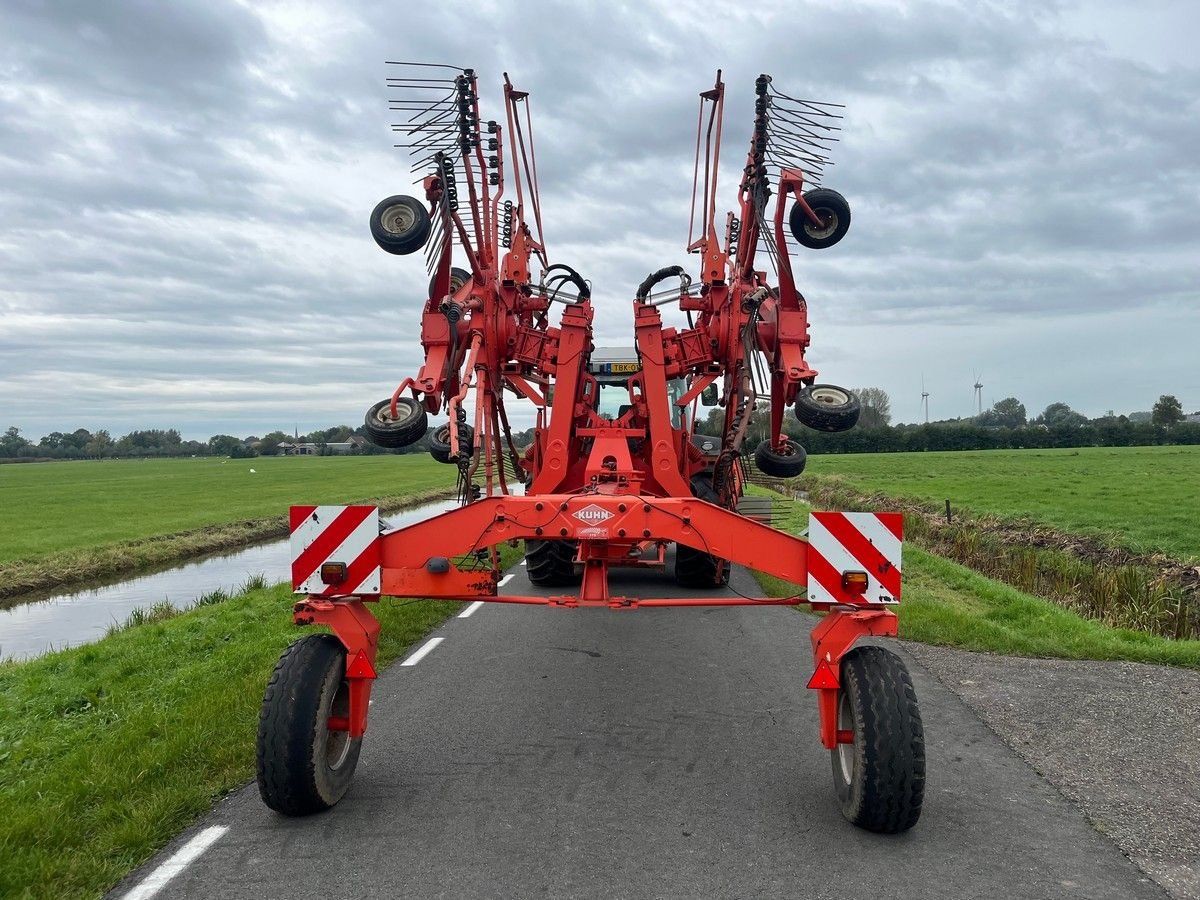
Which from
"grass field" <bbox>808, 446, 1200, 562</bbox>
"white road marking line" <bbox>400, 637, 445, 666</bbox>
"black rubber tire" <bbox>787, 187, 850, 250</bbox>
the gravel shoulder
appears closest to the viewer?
the gravel shoulder

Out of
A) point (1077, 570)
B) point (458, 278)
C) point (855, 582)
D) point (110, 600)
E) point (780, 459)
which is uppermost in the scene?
point (458, 278)

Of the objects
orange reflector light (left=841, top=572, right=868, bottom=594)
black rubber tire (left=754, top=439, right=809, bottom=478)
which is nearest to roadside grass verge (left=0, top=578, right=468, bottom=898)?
orange reflector light (left=841, top=572, right=868, bottom=594)

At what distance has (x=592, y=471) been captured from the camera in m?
6.95

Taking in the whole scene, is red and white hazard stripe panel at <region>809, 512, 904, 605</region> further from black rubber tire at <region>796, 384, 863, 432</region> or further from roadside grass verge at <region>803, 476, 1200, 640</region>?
roadside grass verge at <region>803, 476, 1200, 640</region>

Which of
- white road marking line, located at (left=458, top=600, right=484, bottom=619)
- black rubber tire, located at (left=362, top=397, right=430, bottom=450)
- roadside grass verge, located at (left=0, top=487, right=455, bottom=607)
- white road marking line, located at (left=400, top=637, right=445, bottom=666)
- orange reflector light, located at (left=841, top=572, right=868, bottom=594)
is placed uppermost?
black rubber tire, located at (left=362, top=397, right=430, bottom=450)

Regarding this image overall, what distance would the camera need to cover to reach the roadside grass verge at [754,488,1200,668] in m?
7.52

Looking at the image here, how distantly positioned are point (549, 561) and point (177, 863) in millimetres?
6637

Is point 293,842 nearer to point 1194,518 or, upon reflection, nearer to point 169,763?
point 169,763

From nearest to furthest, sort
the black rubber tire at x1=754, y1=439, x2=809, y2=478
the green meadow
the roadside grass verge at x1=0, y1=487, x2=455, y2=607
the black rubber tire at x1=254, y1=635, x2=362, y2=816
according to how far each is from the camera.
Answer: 1. the black rubber tire at x1=254, y1=635, x2=362, y2=816
2. the black rubber tire at x1=754, y1=439, x2=809, y2=478
3. the roadside grass verge at x1=0, y1=487, x2=455, y2=607
4. the green meadow

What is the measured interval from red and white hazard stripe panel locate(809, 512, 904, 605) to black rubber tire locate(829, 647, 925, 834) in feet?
1.14

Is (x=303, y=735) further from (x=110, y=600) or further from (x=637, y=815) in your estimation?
(x=110, y=600)

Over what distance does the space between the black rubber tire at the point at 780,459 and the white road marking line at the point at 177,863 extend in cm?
540

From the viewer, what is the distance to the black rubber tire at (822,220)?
21.3 ft

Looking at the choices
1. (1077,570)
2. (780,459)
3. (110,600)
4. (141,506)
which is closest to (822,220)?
(780,459)
